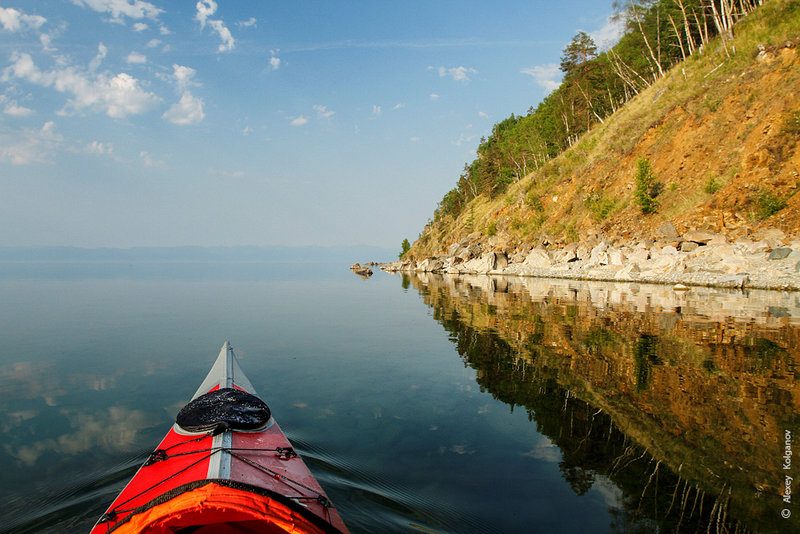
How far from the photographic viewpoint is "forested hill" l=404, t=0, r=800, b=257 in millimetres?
28156

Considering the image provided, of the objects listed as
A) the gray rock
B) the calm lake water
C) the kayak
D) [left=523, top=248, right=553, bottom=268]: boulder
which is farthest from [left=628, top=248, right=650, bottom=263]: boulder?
the kayak

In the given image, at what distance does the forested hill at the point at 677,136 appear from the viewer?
2816 cm

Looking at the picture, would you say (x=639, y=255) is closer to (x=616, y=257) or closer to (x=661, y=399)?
(x=616, y=257)

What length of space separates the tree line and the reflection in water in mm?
38078

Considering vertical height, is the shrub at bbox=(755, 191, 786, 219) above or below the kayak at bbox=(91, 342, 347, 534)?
above

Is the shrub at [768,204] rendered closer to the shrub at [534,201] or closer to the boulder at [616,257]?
the boulder at [616,257]

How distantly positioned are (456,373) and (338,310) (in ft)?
48.1

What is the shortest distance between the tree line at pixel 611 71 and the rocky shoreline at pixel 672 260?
2168 centimetres

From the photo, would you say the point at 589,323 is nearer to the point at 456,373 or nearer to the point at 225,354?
the point at 456,373

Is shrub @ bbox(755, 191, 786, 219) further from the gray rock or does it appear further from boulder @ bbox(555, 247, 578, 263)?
boulder @ bbox(555, 247, 578, 263)

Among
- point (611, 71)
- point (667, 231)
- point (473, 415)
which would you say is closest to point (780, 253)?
point (667, 231)

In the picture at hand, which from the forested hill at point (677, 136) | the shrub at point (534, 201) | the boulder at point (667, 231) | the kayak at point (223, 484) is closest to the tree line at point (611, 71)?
the forested hill at point (677, 136)

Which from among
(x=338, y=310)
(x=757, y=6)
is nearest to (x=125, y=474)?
(x=338, y=310)

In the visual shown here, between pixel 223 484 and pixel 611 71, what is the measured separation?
6605cm
